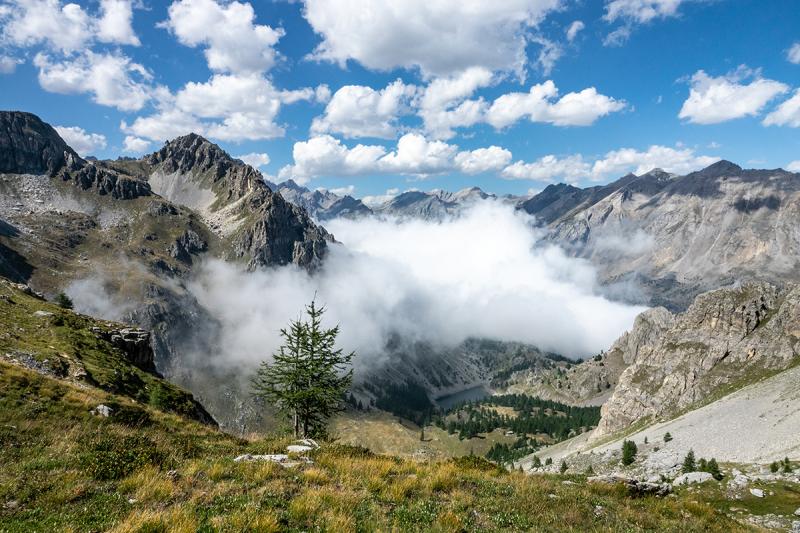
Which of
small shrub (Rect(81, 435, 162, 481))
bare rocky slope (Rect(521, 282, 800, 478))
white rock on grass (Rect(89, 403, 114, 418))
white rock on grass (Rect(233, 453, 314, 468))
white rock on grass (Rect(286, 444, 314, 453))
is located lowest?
bare rocky slope (Rect(521, 282, 800, 478))

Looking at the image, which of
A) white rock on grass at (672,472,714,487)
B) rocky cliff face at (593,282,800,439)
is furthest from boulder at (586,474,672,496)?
rocky cliff face at (593,282,800,439)

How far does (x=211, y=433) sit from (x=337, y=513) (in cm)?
1687

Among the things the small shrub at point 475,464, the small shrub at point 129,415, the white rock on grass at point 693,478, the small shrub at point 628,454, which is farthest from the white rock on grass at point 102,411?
the small shrub at point 628,454

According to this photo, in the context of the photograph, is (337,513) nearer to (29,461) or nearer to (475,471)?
(475,471)

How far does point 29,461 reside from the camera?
16.6 metres

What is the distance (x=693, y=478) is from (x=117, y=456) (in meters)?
59.7

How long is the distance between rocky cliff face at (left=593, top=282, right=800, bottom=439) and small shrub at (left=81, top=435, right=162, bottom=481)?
14647 cm

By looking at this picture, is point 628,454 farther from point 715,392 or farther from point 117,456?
point 117,456

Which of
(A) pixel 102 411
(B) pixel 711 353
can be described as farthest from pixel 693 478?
(B) pixel 711 353

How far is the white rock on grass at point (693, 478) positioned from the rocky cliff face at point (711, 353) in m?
88.4

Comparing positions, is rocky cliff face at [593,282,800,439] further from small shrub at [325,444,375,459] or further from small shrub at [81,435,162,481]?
small shrub at [81,435,162,481]

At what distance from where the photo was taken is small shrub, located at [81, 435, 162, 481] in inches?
632

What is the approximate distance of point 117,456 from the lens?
16953mm

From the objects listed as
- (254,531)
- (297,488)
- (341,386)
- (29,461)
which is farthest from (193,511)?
(341,386)
